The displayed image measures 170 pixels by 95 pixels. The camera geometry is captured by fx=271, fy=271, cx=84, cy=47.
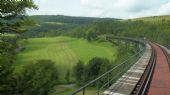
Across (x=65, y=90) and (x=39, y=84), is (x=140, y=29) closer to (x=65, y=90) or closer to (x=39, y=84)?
(x=65, y=90)

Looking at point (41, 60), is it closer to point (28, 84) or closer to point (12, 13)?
point (28, 84)

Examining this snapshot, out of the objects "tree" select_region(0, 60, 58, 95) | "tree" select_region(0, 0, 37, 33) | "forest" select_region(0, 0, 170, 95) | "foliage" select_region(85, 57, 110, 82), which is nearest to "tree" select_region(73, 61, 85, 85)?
"forest" select_region(0, 0, 170, 95)

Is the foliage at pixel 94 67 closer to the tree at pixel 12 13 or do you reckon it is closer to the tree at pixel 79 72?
the tree at pixel 79 72

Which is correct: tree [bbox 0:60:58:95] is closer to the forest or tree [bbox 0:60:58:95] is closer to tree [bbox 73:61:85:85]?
the forest

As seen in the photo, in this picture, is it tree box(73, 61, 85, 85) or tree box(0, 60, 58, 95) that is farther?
tree box(73, 61, 85, 85)

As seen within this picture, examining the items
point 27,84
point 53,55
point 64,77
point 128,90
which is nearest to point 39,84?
point 27,84

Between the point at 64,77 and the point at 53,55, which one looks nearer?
the point at 64,77

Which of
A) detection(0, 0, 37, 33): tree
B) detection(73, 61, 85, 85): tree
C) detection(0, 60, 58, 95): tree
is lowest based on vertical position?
detection(73, 61, 85, 85): tree

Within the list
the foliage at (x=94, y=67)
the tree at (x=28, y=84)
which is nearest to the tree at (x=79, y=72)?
the foliage at (x=94, y=67)

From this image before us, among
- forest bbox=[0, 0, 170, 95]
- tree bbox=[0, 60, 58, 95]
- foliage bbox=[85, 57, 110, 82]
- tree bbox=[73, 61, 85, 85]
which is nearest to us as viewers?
forest bbox=[0, 0, 170, 95]
